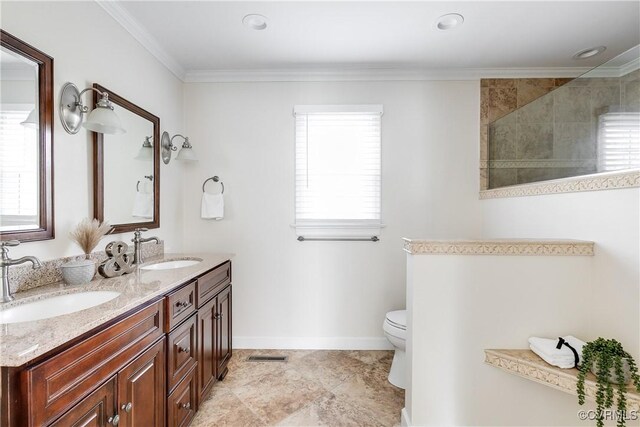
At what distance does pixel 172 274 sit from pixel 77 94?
1012 mm

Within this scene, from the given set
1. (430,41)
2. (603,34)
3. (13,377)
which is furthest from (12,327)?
(603,34)

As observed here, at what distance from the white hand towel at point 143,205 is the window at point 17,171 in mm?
681

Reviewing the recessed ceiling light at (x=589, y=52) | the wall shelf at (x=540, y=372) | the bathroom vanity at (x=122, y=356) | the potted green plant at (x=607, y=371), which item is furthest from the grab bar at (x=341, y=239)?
the recessed ceiling light at (x=589, y=52)

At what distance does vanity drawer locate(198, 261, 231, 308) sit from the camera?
1743 millimetres

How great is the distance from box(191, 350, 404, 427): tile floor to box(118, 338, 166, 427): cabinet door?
0.52 m

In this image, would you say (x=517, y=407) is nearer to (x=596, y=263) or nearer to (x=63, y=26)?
(x=596, y=263)

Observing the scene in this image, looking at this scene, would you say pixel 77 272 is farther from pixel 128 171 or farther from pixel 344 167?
pixel 344 167

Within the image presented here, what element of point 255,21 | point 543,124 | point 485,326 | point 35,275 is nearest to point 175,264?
point 35,275

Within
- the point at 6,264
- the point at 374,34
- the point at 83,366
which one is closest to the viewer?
the point at 83,366

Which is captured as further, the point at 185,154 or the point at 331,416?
the point at 185,154

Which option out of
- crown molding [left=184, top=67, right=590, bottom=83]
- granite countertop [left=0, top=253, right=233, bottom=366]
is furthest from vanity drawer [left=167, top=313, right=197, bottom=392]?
crown molding [left=184, top=67, right=590, bottom=83]

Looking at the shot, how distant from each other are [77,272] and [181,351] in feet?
1.97

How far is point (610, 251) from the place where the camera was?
4.51 ft

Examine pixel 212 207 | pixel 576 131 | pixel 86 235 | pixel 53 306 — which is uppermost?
pixel 576 131
